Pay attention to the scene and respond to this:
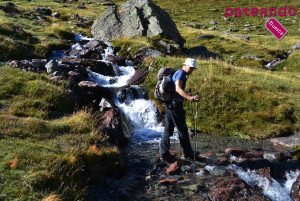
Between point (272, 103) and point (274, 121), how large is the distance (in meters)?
1.40

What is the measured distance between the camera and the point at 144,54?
70.7 feet

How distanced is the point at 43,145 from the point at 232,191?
593cm

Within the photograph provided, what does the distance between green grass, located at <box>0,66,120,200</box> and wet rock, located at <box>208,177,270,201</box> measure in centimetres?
340

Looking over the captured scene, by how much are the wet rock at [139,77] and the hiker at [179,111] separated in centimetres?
929

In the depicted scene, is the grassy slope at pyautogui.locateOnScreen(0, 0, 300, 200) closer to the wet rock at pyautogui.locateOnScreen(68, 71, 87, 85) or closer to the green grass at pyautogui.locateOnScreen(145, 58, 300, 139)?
the green grass at pyautogui.locateOnScreen(145, 58, 300, 139)

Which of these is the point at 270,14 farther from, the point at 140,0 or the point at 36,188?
the point at 36,188

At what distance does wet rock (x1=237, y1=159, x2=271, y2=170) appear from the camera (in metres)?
8.10

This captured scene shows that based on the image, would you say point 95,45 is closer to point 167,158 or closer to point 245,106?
point 245,106

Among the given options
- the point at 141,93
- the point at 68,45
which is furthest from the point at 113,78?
the point at 68,45

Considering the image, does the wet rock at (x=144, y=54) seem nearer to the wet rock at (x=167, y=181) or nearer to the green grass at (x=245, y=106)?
the green grass at (x=245, y=106)

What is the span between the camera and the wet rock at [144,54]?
2093cm

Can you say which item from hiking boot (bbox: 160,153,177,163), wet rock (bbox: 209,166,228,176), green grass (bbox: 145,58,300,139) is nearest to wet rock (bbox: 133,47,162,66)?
green grass (bbox: 145,58,300,139)
